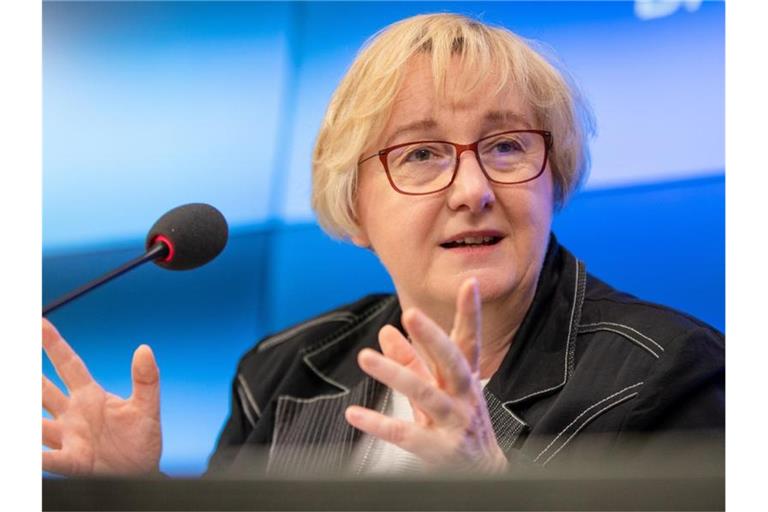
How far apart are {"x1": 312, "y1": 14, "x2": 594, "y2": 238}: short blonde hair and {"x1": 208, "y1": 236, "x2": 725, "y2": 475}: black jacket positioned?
18 centimetres

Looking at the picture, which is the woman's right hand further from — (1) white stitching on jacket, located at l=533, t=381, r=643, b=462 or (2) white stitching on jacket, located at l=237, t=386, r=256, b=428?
(1) white stitching on jacket, located at l=533, t=381, r=643, b=462

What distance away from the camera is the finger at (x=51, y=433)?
4.68 feet

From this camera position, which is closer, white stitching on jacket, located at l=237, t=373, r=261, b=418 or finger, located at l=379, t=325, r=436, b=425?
finger, located at l=379, t=325, r=436, b=425

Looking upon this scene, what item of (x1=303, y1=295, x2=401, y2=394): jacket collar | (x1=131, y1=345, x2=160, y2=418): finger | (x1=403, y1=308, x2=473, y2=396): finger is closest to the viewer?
(x1=403, y1=308, x2=473, y2=396): finger

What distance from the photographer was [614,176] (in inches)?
64.1

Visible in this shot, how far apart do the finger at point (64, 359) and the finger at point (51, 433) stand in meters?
0.06

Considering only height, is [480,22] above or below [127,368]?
above

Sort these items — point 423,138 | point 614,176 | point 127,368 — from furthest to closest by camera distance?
1. point 127,368
2. point 614,176
3. point 423,138

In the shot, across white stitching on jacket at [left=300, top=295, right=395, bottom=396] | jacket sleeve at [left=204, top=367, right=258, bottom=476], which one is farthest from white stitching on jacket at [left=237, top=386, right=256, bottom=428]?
white stitching on jacket at [left=300, top=295, right=395, bottom=396]

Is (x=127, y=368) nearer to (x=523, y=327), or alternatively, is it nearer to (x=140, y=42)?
(x=140, y=42)

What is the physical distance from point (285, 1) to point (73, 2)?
41 centimetres

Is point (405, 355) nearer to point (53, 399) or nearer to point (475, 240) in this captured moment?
point (475, 240)

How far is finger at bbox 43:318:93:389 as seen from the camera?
54.9 inches
